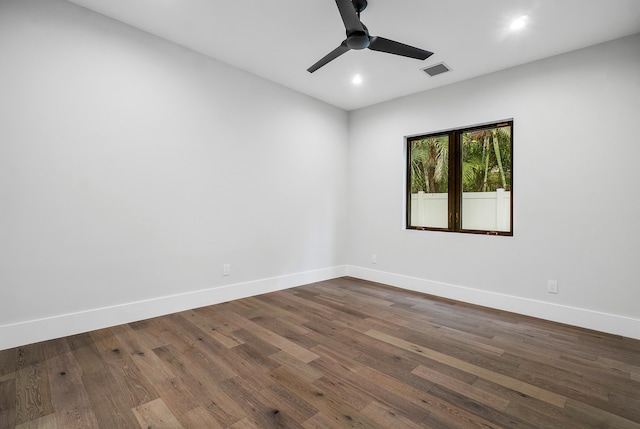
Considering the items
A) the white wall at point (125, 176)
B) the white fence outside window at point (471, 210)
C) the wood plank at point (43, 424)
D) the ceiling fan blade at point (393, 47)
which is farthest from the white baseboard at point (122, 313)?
the ceiling fan blade at point (393, 47)

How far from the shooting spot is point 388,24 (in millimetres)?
2643

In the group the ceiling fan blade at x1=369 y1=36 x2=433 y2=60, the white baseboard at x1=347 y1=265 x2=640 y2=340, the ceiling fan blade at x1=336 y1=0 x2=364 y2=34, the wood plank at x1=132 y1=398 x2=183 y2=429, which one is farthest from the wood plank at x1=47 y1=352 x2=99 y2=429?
the white baseboard at x1=347 y1=265 x2=640 y2=340

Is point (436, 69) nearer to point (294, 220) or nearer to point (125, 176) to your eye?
point (294, 220)

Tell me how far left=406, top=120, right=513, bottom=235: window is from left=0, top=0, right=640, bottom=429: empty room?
0.09 feet

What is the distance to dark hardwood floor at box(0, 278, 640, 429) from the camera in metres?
1.58

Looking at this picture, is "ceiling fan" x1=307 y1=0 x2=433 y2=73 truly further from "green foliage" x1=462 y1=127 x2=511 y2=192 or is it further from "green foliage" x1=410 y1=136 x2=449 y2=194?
"green foliage" x1=410 y1=136 x2=449 y2=194

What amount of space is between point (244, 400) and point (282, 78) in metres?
3.45

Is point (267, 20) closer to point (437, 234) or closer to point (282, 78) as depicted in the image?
point (282, 78)

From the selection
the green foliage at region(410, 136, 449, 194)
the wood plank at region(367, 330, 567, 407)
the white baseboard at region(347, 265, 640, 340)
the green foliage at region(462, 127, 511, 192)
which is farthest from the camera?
the green foliage at region(410, 136, 449, 194)

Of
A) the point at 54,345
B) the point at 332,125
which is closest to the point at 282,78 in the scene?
the point at 332,125

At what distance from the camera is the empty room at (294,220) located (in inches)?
72.3

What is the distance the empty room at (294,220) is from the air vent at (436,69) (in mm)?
29

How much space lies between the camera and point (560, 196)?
3.04 metres

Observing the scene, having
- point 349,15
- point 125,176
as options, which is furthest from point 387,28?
point 125,176
